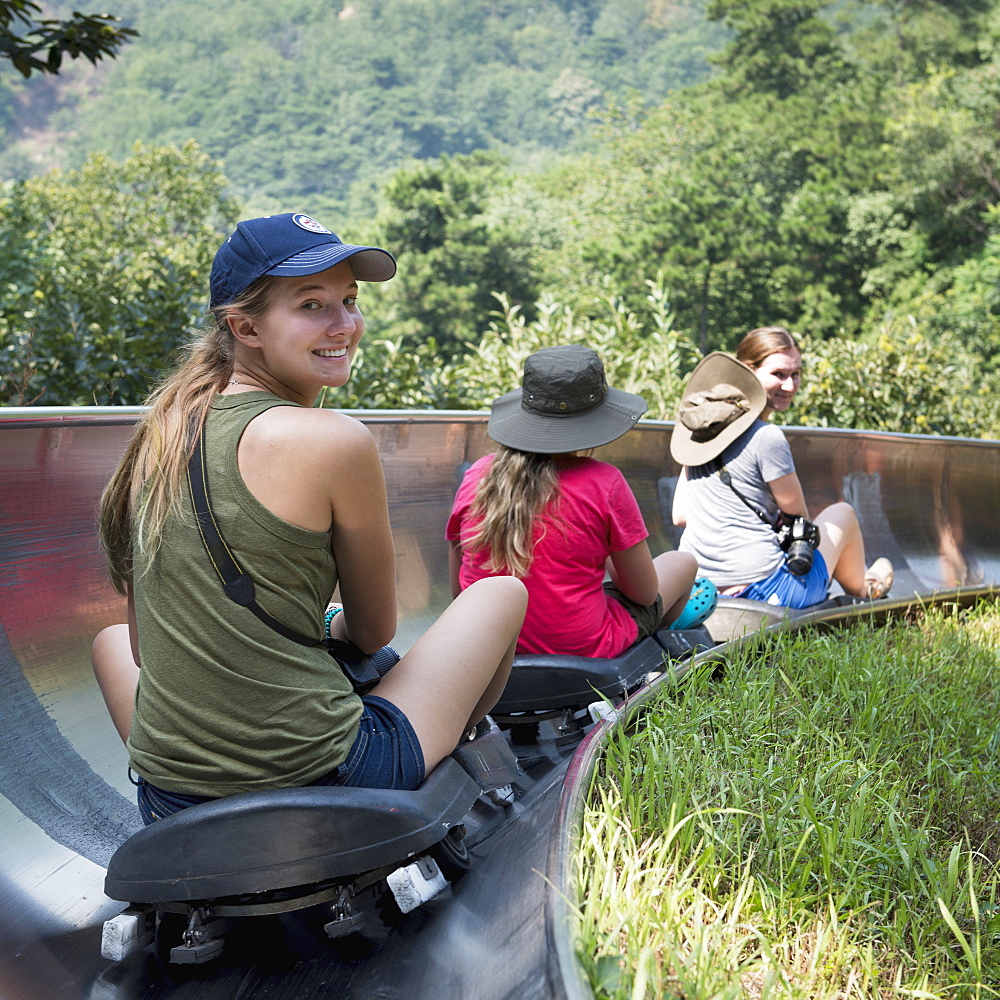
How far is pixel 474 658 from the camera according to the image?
2164mm

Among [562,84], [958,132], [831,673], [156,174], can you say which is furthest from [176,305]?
[562,84]

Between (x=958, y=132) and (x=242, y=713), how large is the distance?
34771 mm

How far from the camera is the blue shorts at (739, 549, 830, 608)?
4.27 m

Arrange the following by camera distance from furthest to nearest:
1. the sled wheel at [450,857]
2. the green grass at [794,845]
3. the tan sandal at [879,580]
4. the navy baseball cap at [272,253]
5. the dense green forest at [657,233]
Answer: the dense green forest at [657,233]
the tan sandal at [879,580]
the sled wheel at [450,857]
the navy baseball cap at [272,253]
the green grass at [794,845]

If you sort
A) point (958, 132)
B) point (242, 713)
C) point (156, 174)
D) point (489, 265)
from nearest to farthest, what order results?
point (242, 713) → point (958, 132) → point (489, 265) → point (156, 174)

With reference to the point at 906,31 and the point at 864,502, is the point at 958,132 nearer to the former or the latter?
the point at 906,31

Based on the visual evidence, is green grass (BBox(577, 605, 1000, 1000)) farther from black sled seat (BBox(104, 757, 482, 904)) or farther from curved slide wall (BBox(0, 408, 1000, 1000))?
black sled seat (BBox(104, 757, 482, 904))

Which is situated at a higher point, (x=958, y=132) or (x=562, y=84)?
(x=958, y=132)

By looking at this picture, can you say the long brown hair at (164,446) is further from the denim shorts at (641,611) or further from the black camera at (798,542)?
the black camera at (798,542)

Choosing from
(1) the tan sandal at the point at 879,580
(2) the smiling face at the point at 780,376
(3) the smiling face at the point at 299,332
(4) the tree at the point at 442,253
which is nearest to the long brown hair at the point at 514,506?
(3) the smiling face at the point at 299,332

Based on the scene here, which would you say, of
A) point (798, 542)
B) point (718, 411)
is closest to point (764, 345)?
point (718, 411)

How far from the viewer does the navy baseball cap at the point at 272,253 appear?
1.92m

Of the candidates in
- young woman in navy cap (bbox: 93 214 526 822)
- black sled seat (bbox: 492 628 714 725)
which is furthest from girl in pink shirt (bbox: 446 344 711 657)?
young woman in navy cap (bbox: 93 214 526 822)

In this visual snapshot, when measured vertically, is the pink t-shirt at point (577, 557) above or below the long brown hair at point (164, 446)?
below
